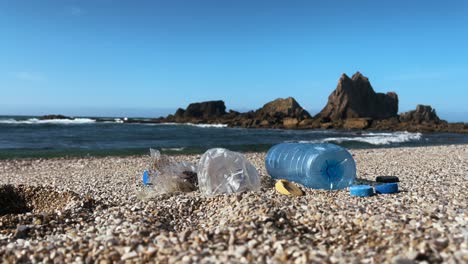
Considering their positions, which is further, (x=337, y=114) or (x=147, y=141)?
(x=337, y=114)

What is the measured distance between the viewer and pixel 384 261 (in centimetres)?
347

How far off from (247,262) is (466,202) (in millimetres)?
3968

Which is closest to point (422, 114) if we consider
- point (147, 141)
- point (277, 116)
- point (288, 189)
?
point (277, 116)

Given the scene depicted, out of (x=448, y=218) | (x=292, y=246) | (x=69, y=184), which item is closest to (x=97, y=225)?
(x=292, y=246)

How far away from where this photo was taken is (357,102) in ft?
244

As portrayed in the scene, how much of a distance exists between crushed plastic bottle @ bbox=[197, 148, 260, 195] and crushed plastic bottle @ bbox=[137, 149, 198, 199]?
2.53ft

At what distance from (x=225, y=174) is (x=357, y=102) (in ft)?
231

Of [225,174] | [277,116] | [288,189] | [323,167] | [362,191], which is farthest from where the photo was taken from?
[277,116]

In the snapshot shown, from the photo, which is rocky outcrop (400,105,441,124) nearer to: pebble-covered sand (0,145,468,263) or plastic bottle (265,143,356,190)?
plastic bottle (265,143,356,190)

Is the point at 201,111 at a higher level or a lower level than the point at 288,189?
higher

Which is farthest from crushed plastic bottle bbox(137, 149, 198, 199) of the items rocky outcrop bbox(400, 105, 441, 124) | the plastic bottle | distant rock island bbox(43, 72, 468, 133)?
rocky outcrop bbox(400, 105, 441, 124)

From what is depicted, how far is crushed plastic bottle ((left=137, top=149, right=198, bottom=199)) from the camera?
8430mm

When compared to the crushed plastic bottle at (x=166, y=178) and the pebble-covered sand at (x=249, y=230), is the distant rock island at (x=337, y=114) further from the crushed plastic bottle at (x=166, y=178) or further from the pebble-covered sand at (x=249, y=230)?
the pebble-covered sand at (x=249, y=230)

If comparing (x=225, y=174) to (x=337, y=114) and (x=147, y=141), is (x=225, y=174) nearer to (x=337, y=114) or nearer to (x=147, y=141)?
(x=147, y=141)
